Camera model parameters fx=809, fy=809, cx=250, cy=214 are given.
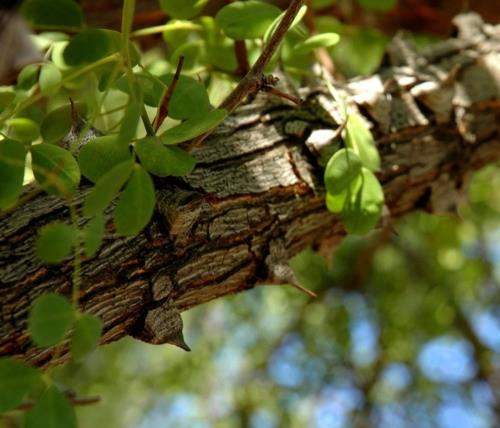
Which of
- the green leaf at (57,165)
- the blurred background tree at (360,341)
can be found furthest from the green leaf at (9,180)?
the blurred background tree at (360,341)

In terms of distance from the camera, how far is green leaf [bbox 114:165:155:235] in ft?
2.07

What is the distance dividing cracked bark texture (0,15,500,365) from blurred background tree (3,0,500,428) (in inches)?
35.3

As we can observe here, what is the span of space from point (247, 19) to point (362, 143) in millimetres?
181

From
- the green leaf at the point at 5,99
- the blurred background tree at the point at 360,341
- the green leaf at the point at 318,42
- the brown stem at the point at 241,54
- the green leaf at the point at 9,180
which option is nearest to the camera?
the green leaf at the point at 9,180

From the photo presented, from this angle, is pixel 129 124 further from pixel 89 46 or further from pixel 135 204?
pixel 89 46

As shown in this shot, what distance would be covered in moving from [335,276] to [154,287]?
1.61m

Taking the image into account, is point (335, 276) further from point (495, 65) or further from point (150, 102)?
point (150, 102)

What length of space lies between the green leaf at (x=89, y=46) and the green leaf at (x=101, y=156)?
0.21 metres

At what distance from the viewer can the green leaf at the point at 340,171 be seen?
837 millimetres

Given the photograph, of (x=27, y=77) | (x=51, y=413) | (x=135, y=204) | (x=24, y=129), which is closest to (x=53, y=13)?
(x=27, y=77)

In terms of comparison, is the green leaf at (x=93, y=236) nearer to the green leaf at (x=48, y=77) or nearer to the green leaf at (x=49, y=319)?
the green leaf at (x=49, y=319)

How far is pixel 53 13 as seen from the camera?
3.17 feet

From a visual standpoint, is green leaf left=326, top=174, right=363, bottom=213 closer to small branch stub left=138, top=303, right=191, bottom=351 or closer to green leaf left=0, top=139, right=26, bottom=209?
small branch stub left=138, top=303, right=191, bottom=351

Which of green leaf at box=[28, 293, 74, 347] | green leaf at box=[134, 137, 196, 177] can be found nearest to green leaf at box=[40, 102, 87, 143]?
green leaf at box=[134, 137, 196, 177]
